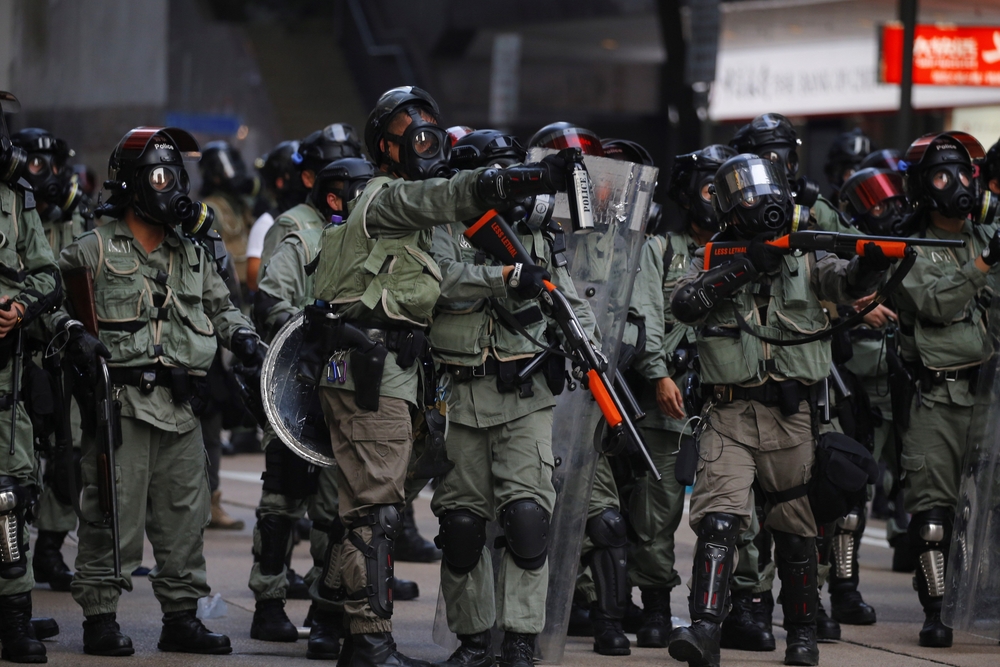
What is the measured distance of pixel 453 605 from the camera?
214 inches

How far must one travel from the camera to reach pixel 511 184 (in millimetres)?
4871

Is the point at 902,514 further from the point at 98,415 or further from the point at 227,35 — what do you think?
the point at 227,35

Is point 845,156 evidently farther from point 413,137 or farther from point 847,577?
point 413,137

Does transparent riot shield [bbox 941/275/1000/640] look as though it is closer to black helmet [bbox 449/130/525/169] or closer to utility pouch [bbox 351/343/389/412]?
black helmet [bbox 449/130/525/169]

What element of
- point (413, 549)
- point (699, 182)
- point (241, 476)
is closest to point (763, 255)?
point (699, 182)

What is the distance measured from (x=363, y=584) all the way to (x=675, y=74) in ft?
39.8

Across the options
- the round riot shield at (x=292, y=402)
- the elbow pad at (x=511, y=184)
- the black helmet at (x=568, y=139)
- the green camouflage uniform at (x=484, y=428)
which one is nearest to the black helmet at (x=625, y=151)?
the black helmet at (x=568, y=139)

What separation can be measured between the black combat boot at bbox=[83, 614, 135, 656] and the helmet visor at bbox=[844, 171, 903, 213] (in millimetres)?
4069

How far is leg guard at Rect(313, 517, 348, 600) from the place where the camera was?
17.6 ft

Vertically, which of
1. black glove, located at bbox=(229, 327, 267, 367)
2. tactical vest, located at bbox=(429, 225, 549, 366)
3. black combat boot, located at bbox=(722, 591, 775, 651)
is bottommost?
black combat boot, located at bbox=(722, 591, 775, 651)

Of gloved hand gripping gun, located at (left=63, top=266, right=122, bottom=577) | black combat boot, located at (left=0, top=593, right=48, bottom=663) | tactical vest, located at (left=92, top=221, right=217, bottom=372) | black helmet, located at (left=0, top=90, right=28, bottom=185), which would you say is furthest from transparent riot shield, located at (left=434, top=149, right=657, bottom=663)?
black helmet, located at (left=0, top=90, right=28, bottom=185)

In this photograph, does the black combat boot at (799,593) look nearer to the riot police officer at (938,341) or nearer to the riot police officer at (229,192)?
the riot police officer at (938,341)

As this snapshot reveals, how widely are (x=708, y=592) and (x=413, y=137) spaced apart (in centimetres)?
199

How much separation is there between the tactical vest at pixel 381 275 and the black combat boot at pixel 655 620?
1.85 m
